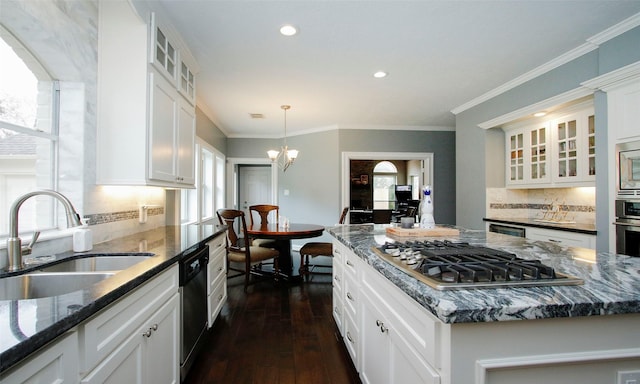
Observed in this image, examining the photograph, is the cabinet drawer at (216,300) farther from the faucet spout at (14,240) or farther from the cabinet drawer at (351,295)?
the faucet spout at (14,240)

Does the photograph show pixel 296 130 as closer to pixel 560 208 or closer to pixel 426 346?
pixel 560 208

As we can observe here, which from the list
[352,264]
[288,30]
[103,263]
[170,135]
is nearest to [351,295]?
[352,264]

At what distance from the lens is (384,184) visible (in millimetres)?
9680

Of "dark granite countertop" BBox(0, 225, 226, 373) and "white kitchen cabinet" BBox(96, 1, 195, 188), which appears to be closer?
"dark granite countertop" BBox(0, 225, 226, 373)

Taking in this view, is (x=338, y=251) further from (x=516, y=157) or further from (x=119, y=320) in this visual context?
(x=516, y=157)

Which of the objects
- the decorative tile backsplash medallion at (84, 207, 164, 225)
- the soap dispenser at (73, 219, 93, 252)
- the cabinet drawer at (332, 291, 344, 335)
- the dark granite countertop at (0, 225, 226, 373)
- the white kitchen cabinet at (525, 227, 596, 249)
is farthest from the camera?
the white kitchen cabinet at (525, 227, 596, 249)

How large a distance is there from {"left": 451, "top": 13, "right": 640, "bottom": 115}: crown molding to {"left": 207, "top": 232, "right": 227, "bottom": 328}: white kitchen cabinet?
11.9ft

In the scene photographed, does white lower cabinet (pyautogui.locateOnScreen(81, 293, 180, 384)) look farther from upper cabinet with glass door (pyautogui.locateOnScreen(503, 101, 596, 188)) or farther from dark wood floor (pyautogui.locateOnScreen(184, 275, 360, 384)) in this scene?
upper cabinet with glass door (pyautogui.locateOnScreen(503, 101, 596, 188))

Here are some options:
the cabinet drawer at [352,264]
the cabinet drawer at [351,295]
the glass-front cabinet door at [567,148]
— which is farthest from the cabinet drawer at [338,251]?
the glass-front cabinet door at [567,148]

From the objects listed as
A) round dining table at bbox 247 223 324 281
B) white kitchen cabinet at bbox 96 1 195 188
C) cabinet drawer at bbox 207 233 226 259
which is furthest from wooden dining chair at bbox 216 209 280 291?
white kitchen cabinet at bbox 96 1 195 188

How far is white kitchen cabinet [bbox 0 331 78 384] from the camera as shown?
632 mm

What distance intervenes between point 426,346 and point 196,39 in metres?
2.77

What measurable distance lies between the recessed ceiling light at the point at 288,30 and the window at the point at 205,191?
2.34 meters

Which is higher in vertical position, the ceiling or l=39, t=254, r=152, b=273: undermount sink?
the ceiling
